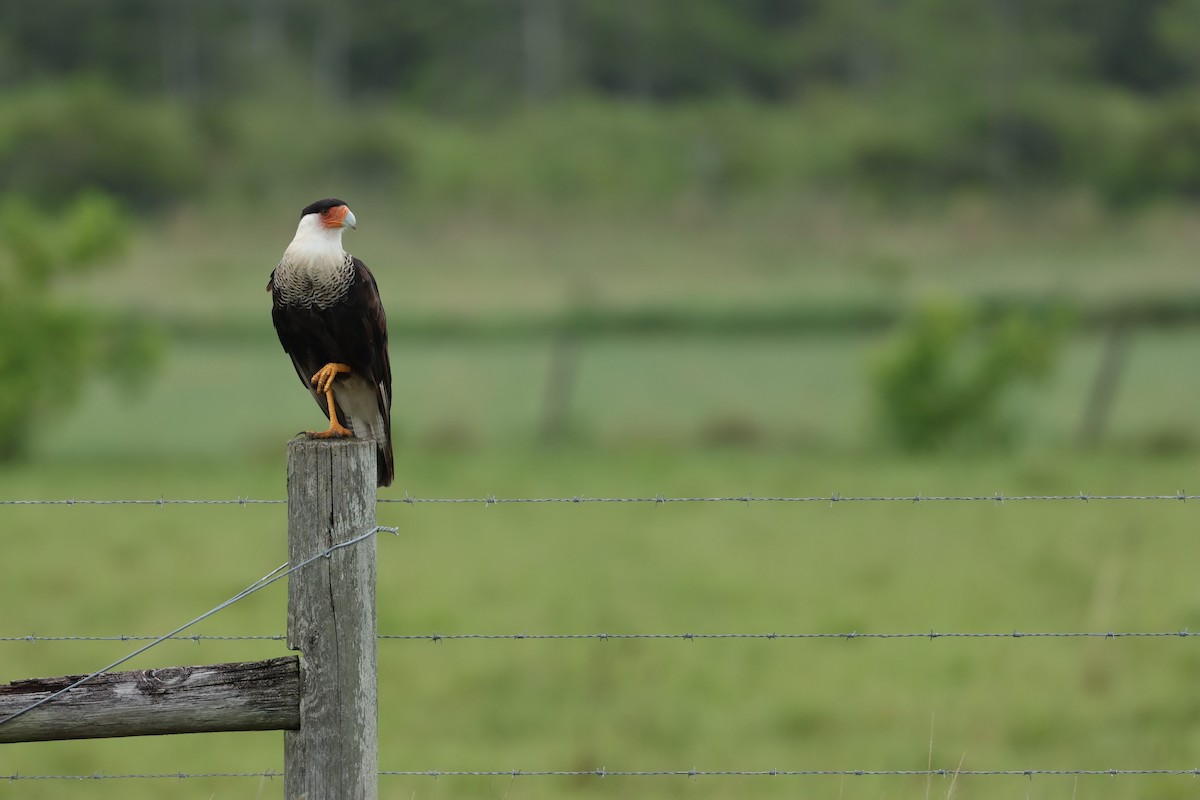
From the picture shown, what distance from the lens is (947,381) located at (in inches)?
782

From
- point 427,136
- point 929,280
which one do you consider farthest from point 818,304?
point 427,136

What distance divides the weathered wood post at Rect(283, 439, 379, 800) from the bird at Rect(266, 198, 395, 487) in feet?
3.28

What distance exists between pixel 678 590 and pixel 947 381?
29.4ft

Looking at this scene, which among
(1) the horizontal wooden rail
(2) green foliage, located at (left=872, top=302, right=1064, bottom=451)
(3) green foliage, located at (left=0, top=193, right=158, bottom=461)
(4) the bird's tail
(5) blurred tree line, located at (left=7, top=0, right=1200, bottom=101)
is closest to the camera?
(1) the horizontal wooden rail

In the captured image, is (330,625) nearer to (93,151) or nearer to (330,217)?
(330,217)

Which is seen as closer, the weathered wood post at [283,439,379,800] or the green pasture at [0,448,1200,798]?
the weathered wood post at [283,439,379,800]

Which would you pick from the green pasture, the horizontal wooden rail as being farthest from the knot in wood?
the green pasture

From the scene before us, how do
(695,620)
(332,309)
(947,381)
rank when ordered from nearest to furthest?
1. (332,309)
2. (695,620)
3. (947,381)

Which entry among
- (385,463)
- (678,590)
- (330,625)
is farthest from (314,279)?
(678,590)

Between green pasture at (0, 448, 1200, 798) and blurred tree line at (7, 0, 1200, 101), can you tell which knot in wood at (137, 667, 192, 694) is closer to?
green pasture at (0, 448, 1200, 798)

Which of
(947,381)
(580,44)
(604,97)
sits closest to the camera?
(947,381)

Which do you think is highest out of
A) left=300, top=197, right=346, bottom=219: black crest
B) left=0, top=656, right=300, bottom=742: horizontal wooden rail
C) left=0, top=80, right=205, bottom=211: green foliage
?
left=0, top=80, right=205, bottom=211: green foliage

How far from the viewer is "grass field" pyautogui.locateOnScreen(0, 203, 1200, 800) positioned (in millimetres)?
8578

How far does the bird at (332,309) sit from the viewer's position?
5.05m
